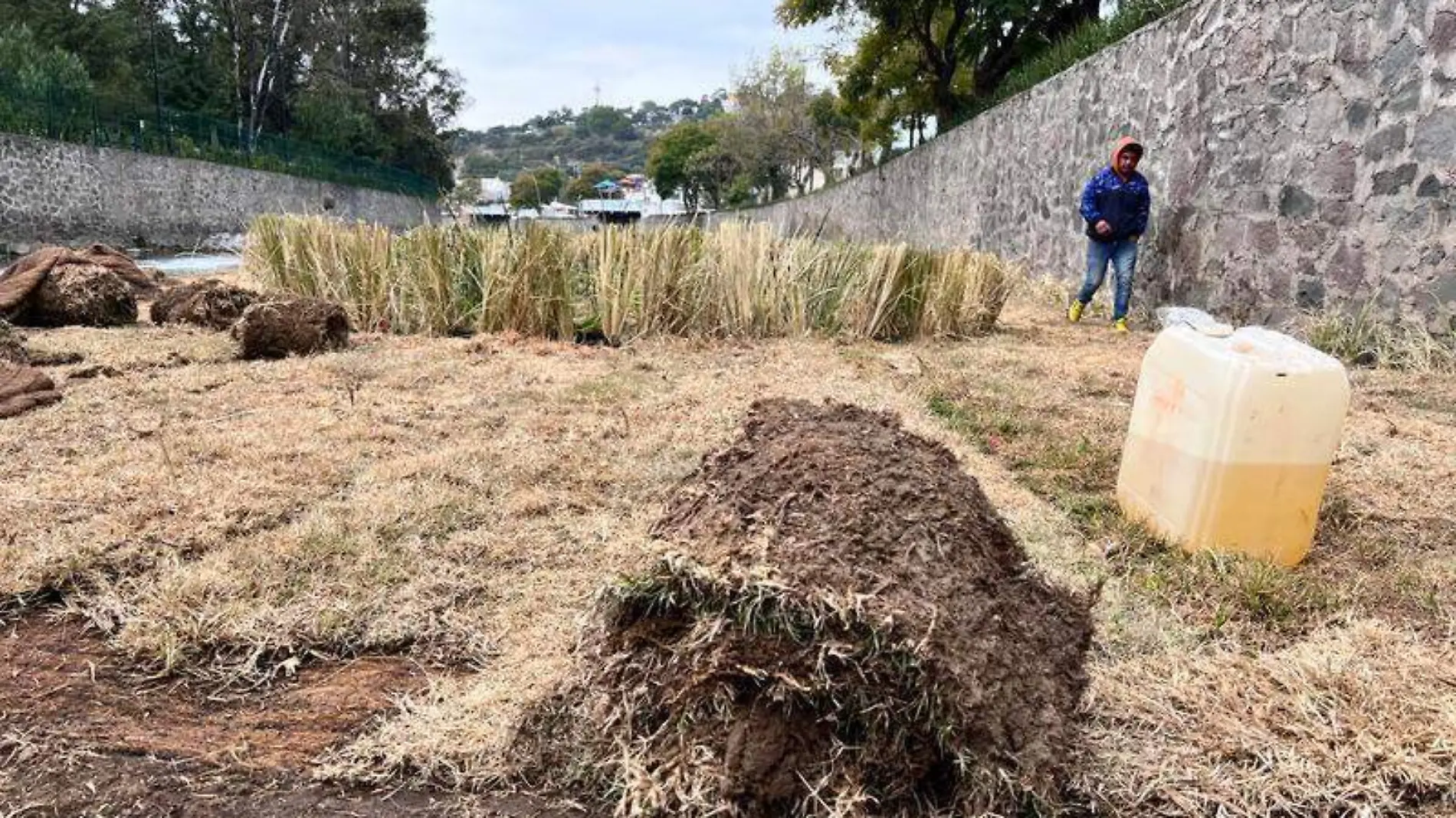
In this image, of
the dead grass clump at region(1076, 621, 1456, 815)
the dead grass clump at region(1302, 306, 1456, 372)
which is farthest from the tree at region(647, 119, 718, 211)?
the dead grass clump at region(1076, 621, 1456, 815)

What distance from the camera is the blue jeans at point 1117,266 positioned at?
7.53 meters

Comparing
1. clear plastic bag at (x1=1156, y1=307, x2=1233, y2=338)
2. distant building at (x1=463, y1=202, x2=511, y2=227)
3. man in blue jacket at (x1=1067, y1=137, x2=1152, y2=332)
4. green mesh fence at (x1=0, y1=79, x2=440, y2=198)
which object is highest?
green mesh fence at (x1=0, y1=79, x2=440, y2=198)

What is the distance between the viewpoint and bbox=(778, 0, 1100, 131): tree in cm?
1631

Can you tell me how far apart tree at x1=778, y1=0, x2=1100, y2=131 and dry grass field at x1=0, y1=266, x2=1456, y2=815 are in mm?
13953

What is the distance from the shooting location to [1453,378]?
187 inches

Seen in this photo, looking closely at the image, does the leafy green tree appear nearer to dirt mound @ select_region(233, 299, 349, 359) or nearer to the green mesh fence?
the green mesh fence

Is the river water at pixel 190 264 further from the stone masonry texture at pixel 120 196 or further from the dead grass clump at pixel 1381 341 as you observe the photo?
the dead grass clump at pixel 1381 341

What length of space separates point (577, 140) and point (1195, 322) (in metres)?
154

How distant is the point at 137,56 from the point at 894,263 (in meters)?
30.5

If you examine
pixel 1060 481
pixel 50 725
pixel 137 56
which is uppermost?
pixel 137 56

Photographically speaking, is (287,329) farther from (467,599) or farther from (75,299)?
(467,599)

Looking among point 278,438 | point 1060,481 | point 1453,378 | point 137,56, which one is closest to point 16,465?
point 278,438

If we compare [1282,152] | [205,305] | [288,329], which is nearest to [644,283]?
[288,329]

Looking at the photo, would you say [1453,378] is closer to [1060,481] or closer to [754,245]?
[1060,481]
